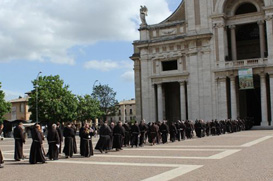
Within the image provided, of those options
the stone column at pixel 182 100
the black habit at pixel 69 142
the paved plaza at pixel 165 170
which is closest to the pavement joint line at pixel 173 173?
the paved plaza at pixel 165 170

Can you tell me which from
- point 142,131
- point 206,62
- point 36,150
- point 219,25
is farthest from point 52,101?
point 36,150

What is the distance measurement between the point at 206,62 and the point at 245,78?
4975 mm

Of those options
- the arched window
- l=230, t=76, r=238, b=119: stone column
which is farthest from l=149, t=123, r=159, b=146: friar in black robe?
the arched window

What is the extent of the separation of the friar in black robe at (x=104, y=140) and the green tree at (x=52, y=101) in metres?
35.8

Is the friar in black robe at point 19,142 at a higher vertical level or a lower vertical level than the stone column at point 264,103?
lower

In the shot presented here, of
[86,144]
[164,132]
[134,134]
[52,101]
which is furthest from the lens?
[52,101]

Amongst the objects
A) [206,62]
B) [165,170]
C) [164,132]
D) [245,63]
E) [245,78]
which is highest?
[206,62]

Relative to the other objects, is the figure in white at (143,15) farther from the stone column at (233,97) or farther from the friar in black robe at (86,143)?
the friar in black robe at (86,143)

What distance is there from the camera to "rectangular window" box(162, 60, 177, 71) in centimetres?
4591

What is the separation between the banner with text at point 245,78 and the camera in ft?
131

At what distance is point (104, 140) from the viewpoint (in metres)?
19.8

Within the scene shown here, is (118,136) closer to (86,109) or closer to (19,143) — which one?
(19,143)

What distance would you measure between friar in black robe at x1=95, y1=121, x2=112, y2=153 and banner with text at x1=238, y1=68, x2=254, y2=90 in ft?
78.3

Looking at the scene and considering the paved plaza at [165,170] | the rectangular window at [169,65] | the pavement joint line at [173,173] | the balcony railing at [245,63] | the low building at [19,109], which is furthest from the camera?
the low building at [19,109]
